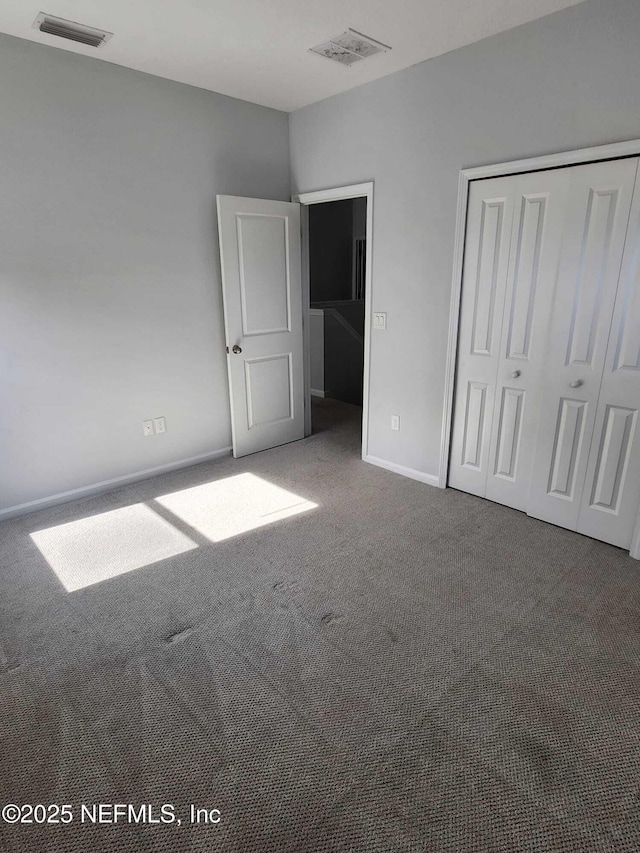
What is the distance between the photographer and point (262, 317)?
12.9 feet

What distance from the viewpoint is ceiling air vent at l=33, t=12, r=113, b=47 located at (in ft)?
7.98

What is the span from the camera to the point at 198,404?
12.6ft

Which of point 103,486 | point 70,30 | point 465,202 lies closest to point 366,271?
point 465,202

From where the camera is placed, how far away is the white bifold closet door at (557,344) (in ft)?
7.97

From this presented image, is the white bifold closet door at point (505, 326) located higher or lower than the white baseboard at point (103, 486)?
higher

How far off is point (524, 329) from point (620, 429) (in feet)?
2.46

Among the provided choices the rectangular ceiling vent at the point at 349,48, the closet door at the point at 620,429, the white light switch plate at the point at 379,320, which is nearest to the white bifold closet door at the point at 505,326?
the closet door at the point at 620,429

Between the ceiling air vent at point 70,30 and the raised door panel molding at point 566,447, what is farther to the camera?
the raised door panel molding at point 566,447

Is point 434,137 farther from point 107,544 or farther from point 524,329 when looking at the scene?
point 107,544

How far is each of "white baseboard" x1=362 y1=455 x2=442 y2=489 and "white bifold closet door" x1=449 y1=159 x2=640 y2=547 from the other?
357mm

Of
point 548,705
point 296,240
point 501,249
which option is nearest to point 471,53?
point 501,249

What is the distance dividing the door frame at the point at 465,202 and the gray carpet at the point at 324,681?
0.51 metres

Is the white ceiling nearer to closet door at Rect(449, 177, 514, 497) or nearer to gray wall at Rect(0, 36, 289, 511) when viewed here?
gray wall at Rect(0, 36, 289, 511)

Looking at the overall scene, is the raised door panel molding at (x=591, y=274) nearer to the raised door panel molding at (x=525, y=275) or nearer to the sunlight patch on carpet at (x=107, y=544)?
the raised door panel molding at (x=525, y=275)
